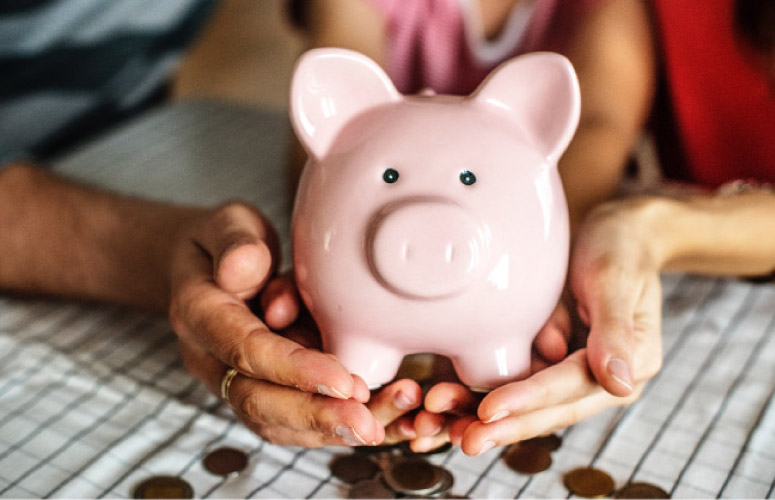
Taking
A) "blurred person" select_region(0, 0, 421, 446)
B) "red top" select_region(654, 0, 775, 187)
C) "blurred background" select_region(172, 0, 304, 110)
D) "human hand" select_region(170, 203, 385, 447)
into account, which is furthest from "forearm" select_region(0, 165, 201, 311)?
"blurred background" select_region(172, 0, 304, 110)

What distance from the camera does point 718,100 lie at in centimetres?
101

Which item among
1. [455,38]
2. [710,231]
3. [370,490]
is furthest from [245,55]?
[370,490]

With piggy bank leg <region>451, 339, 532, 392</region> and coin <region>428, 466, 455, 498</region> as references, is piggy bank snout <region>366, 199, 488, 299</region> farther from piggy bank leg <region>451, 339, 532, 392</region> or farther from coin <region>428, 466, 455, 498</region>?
coin <region>428, 466, 455, 498</region>

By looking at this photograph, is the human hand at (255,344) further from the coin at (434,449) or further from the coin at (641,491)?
the coin at (641,491)

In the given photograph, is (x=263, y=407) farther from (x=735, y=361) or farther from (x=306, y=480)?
(x=735, y=361)

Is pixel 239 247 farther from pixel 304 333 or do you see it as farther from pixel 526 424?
pixel 526 424

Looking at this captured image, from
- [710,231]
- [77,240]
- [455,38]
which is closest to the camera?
[710,231]

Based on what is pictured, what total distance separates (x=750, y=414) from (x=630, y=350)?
0.80 feet

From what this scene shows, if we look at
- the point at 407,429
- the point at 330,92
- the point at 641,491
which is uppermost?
the point at 330,92

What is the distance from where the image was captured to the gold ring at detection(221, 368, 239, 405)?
0.62 meters

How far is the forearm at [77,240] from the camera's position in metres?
0.86

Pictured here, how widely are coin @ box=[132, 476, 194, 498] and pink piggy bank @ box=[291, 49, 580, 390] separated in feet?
0.55

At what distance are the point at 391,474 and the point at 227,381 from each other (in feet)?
0.50

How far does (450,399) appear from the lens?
562mm
